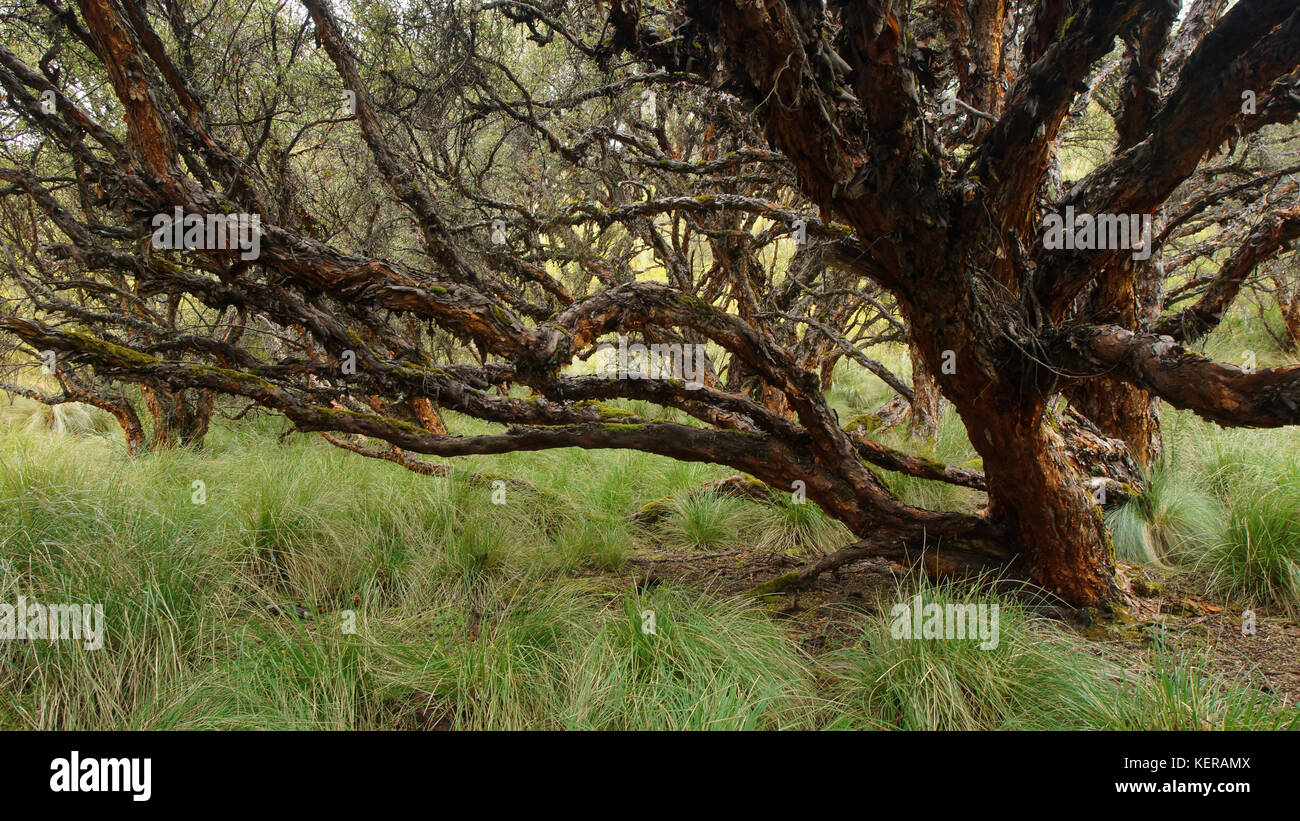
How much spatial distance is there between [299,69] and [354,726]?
5.23 metres

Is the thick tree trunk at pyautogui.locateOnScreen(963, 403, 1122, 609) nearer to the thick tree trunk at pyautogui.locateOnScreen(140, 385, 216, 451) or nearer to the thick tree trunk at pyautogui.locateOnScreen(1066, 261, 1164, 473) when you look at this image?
the thick tree trunk at pyautogui.locateOnScreen(1066, 261, 1164, 473)

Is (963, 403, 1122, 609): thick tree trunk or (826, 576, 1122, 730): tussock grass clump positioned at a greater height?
(963, 403, 1122, 609): thick tree trunk

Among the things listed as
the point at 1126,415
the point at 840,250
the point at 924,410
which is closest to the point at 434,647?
the point at 840,250

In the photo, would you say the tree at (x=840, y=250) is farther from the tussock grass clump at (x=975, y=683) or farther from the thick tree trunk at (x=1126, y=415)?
the tussock grass clump at (x=975, y=683)

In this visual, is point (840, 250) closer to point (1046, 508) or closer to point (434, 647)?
point (1046, 508)

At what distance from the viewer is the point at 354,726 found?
216cm

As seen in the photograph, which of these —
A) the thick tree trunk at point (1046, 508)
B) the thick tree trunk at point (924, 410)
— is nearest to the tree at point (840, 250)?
the thick tree trunk at point (1046, 508)

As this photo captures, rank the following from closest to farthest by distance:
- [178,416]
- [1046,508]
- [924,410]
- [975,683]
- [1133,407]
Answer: [975,683] < [1046,508] < [1133,407] < [924,410] < [178,416]

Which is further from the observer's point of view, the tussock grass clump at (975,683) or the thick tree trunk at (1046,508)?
the thick tree trunk at (1046,508)

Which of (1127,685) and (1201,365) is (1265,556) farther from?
(1201,365)

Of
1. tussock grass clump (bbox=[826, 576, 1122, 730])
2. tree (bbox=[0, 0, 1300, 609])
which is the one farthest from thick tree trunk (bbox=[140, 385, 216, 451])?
tussock grass clump (bbox=[826, 576, 1122, 730])
